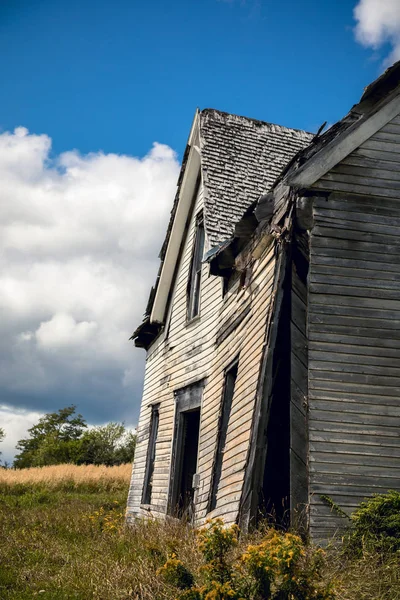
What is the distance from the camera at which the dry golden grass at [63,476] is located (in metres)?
25.5

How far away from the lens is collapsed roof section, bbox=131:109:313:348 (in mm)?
11602

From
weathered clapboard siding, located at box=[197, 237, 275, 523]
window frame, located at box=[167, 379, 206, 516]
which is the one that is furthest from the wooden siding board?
window frame, located at box=[167, 379, 206, 516]

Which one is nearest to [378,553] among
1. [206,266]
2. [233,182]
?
[206,266]

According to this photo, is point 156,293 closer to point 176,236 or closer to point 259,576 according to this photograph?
point 176,236

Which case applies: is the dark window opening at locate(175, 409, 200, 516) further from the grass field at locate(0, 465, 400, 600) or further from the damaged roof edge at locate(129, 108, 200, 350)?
the damaged roof edge at locate(129, 108, 200, 350)

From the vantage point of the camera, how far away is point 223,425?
9.14m

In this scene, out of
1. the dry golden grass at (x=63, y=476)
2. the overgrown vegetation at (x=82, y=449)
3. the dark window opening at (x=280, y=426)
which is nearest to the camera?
the dark window opening at (x=280, y=426)

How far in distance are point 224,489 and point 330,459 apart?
197cm

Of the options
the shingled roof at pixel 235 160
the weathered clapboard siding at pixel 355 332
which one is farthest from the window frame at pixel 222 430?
the shingled roof at pixel 235 160

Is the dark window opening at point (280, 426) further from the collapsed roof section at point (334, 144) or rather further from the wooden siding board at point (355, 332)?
the collapsed roof section at point (334, 144)

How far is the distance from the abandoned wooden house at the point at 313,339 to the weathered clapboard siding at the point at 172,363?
1.42 feet

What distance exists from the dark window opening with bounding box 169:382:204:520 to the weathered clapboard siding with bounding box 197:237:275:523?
3.00 feet

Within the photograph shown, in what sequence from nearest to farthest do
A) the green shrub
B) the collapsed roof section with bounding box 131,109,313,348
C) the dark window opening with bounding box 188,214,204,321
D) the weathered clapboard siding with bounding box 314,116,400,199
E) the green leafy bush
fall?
the green leafy bush, the green shrub, the weathered clapboard siding with bounding box 314,116,400,199, the collapsed roof section with bounding box 131,109,313,348, the dark window opening with bounding box 188,214,204,321

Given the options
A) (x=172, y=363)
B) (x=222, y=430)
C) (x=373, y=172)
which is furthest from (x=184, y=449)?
(x=373, y=172)
